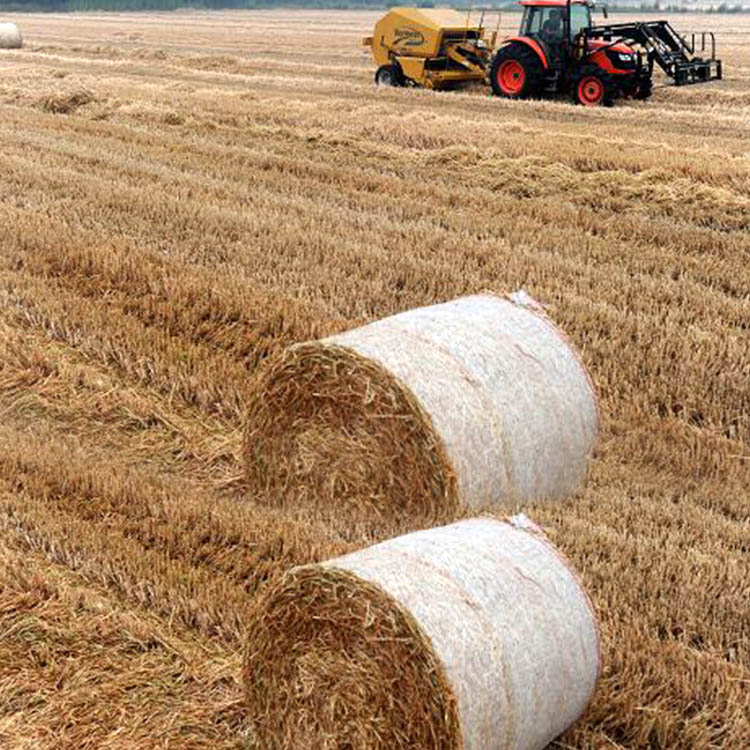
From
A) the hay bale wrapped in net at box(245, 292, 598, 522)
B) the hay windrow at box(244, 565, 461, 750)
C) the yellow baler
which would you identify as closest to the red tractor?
the yellow baler

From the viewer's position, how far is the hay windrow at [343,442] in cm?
518

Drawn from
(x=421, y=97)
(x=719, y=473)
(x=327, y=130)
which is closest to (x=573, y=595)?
(x=719, y=473)

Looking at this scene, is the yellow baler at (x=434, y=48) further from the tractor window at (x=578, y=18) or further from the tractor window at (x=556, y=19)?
the tractor window at (x=578, y=18)

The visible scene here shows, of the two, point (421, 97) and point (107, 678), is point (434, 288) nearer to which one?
point (107, 678)

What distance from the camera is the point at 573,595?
4.03 meters

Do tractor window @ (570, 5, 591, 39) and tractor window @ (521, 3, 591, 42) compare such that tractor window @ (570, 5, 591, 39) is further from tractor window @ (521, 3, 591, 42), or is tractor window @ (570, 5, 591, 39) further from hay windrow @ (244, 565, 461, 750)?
hay windrow @ (244, 565, 461, 750)

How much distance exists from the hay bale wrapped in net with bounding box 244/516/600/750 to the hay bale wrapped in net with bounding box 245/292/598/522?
3.50ft

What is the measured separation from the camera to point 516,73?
20328mm

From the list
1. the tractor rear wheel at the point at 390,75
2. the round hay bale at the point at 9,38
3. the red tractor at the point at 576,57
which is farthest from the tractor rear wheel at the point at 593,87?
the round hay bale at the point at 9,38

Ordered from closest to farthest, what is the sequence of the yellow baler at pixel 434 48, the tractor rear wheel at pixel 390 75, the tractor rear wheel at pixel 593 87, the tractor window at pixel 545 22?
the tractor rear wheel at pixel 593 87, the tractor window at pixel 545 22, the yellow baler at pixel 434 48, the tractor rear wheel at pixel 390 75

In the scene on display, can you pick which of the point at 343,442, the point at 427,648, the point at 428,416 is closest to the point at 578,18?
the point at 343,442

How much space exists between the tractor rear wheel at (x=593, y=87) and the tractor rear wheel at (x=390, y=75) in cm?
426

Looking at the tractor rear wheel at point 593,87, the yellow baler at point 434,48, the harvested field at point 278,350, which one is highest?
the yellow baler at point 434,48

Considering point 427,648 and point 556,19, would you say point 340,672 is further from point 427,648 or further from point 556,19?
point 556,19
